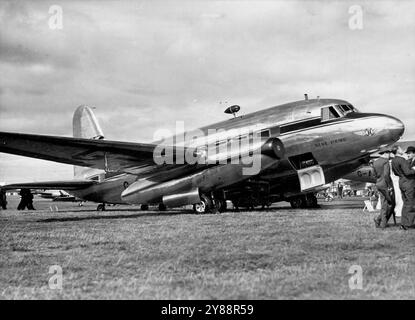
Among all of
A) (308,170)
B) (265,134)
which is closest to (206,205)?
(265,134)

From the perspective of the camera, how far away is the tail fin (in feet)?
77.5

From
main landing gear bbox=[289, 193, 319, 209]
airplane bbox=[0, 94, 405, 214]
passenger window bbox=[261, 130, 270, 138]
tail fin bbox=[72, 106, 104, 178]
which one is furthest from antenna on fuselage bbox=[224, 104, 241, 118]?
tail fin bbox=[72, 106, 104, 178]

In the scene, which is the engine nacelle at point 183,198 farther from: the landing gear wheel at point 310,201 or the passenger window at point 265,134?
the landing gear wheel at point 310,201

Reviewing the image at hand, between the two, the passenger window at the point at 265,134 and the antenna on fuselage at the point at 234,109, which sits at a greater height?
the antenna on fuselage at the point at 234,109

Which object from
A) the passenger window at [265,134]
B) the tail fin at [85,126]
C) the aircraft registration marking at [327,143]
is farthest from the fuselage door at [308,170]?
the tail fin at [85,126]

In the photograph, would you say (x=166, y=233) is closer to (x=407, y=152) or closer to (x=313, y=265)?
(x=313, y=265)

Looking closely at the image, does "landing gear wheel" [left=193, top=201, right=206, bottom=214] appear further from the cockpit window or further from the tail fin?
the tail fin

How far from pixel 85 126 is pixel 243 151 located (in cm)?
1167

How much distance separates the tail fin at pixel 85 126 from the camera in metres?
23.6

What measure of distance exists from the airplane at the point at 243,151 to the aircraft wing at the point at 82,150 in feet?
0.09

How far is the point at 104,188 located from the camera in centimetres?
2203

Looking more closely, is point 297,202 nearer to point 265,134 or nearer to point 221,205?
point 221,205
